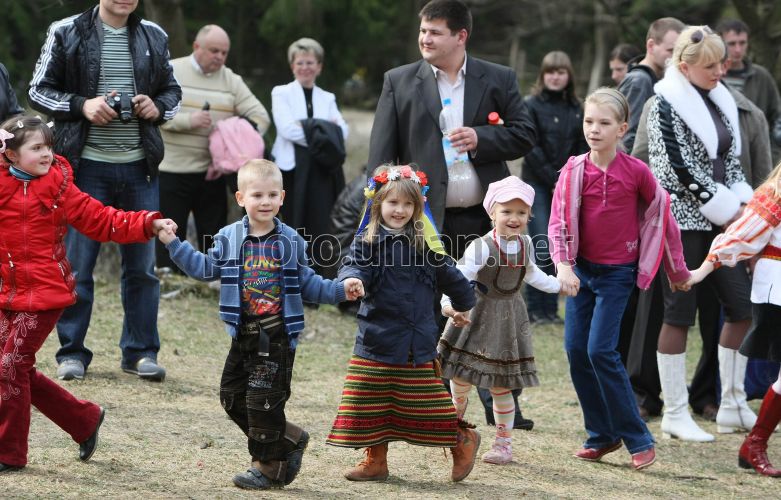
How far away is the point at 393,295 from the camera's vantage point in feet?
16.1

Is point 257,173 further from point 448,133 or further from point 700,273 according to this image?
point 700,273

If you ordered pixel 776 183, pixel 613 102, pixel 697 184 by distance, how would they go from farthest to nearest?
pixel 697 184 < pixel 776 183 < pixel 613 102

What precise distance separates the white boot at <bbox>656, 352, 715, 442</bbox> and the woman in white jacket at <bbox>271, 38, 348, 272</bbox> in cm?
369

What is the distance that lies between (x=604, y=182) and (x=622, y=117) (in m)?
0.33

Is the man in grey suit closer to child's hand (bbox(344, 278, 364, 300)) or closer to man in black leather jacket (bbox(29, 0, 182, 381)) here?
child's hand (bbox(344, 278, 364, 300))

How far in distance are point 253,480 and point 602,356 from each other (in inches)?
71.2

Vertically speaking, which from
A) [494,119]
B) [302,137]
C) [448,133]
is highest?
[302,137]

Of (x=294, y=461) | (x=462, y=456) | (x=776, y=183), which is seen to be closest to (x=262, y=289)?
(x=294, y=461)

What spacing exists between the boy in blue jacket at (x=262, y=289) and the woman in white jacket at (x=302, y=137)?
446 centimetres

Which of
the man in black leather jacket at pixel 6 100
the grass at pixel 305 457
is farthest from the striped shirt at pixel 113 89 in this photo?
the grass at pixel 305 457

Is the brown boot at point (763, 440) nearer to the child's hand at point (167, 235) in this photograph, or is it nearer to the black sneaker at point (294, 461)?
the black sneaker at point (294, 461)

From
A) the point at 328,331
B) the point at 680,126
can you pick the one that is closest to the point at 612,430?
the point at 680,126

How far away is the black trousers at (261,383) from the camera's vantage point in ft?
15.4

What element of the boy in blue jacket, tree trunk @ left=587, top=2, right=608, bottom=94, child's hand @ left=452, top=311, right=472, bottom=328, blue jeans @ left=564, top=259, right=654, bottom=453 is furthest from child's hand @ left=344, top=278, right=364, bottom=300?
tree trunk @ left=587, top=2, right=608, bottom=94
